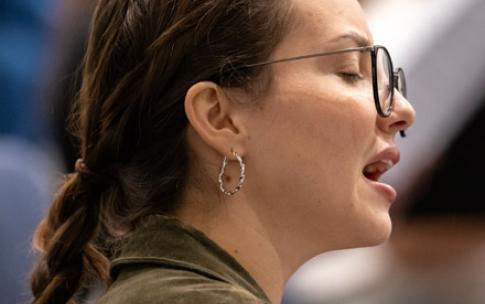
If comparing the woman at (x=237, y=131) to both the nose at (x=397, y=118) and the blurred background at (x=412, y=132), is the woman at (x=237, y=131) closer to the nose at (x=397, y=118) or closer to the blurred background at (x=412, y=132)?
the nose at (x=397, y=118)

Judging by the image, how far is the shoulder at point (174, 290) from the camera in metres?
1.21

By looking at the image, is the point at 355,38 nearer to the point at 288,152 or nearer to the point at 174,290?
the point at 288,152

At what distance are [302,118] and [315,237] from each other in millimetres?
173

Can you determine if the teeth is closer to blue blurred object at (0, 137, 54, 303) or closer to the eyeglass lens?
the eyeglass lens

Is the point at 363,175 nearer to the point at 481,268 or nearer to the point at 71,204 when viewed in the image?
the point at 71,204

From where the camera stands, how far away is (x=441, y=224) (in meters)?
2.68

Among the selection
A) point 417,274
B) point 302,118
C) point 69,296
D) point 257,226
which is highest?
point 302,118

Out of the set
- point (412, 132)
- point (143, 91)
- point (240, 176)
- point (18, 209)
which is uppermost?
point (143, 91)

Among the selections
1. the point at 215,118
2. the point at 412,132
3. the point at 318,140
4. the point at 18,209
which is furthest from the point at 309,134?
the point at 412,132

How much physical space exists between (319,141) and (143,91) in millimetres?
239

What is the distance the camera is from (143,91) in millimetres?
1413

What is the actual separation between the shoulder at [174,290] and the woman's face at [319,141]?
0.61 feet

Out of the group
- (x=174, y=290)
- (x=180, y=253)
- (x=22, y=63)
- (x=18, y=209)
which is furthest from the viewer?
(x=22, y=63)

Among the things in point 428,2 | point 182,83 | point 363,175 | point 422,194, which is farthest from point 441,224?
point 182,83
